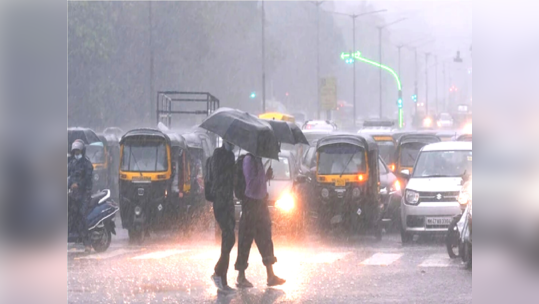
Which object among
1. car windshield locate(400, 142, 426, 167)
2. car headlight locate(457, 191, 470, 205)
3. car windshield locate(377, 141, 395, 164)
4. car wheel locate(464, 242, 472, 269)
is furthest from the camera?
car windshield locate(377, 141, 395, 164)

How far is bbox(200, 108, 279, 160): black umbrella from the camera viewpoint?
39.3 feet

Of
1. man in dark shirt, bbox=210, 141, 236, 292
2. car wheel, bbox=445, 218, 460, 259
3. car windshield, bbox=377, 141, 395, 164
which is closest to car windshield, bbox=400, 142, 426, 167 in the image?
car windshield, bbox=377, 141, 395, 164

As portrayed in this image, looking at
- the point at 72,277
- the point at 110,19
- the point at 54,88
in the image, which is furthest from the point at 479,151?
the point at 110,19

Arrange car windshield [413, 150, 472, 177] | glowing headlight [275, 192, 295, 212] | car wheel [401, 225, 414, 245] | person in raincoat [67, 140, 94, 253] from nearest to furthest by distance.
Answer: person in raincoat [67, 140, 94, 253], car wheel [401, 225, 414, 245], car windshield [413, 150, 472, 177], glowing headlight [275, 192, 295, 212]

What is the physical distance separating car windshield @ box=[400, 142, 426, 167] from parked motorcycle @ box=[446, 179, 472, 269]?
9.87 meters

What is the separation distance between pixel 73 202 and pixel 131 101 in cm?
3187

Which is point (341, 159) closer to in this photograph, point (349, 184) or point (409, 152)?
point (349, 184)

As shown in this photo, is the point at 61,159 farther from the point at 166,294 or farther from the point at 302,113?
the point at 302,113

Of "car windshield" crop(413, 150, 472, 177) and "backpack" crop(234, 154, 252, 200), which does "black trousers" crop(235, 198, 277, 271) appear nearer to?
"backpack" crop(234, 154, 252, 200)

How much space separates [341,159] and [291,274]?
7.25 metres

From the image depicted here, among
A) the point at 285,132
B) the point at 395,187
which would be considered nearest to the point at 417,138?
the point at 395,187

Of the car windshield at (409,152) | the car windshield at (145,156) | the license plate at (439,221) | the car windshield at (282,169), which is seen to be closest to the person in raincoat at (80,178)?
the car windshield at (145,156)

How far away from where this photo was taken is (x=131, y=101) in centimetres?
4797

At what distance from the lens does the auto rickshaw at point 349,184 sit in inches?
784
